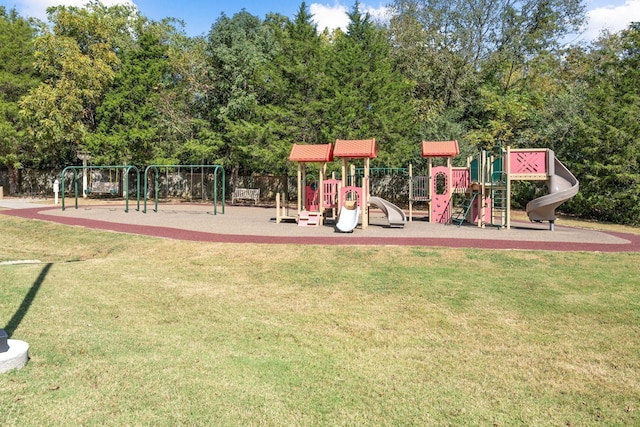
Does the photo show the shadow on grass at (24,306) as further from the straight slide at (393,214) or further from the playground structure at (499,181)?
the playground structure at (499,181)

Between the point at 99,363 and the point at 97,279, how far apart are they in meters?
4.30

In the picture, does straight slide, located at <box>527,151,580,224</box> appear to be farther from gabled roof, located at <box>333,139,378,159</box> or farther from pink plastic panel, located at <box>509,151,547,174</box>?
gabled roof, located at <box>333,139,378,159</box>

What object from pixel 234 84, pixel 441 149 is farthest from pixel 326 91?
pixel 441 149

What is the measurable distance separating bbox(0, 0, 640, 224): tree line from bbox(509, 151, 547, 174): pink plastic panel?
7.80 metres

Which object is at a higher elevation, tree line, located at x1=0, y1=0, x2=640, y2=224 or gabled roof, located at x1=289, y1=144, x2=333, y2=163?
tree line, located at x1=0, y1=0, x2=640, y2=224

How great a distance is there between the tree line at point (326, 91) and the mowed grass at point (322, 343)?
17.1 m

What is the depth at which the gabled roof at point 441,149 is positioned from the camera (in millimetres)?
20078

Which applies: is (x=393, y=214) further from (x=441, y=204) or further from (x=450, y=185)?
(x=450, y=185)

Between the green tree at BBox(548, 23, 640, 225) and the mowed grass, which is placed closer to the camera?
the mowed grass

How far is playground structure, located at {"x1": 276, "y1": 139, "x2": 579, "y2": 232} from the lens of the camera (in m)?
17.1

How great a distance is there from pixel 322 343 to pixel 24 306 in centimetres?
412

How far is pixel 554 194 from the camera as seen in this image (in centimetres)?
1667

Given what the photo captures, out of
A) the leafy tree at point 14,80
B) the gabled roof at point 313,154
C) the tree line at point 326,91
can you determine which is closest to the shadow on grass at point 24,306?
the gabled roof at point 313,154

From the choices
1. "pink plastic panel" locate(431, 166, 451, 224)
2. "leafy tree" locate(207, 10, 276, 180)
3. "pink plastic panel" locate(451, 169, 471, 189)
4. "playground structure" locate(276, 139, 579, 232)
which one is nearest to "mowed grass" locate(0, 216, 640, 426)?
"playground structure" locate(276, 139, 579, 232)
